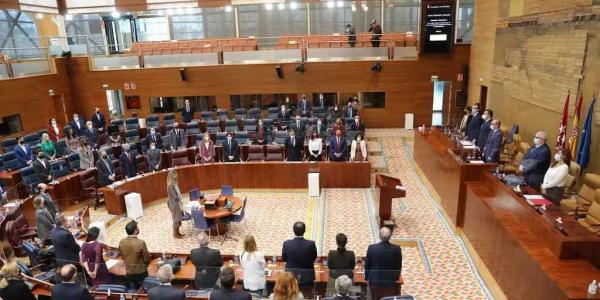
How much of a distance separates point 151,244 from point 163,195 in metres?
2.54

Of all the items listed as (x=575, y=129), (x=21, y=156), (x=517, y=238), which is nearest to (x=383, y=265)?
(x=517, y=238)

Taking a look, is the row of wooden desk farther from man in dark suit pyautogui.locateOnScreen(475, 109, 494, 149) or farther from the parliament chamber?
man in dark suit pyautogui.locateOnScreen(475, 109, 494, 149)

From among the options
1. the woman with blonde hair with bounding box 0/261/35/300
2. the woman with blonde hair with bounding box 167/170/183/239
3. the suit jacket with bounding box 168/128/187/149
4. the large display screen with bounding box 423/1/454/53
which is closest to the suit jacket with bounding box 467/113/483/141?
the large display screen with bounding box 423/1/454/53

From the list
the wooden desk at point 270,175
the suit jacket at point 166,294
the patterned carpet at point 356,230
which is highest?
the suit jacket at point 166,294

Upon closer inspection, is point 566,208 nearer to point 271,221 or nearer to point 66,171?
point 271,221

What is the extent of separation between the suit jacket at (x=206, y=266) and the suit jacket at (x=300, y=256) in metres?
0.91

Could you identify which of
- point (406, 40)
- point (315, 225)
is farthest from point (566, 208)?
point (406, 40)

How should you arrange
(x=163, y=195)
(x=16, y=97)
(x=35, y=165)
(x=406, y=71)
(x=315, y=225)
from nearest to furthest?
(x=315, y=225)
(x=35, y=165)
(x=163, y=195)
(x=16, y=97)
(x=406, y=71)

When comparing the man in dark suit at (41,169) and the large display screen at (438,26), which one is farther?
the large display screen at (438,26)

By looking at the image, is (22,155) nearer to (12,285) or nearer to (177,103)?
(12,285)

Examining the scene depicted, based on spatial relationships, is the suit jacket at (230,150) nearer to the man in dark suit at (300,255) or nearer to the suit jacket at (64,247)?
the suit jacket at (64,247)

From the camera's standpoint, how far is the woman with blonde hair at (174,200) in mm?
7945

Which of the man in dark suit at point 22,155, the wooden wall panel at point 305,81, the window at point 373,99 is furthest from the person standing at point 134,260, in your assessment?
the window at point 373,99

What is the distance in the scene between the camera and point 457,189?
8016 mm
